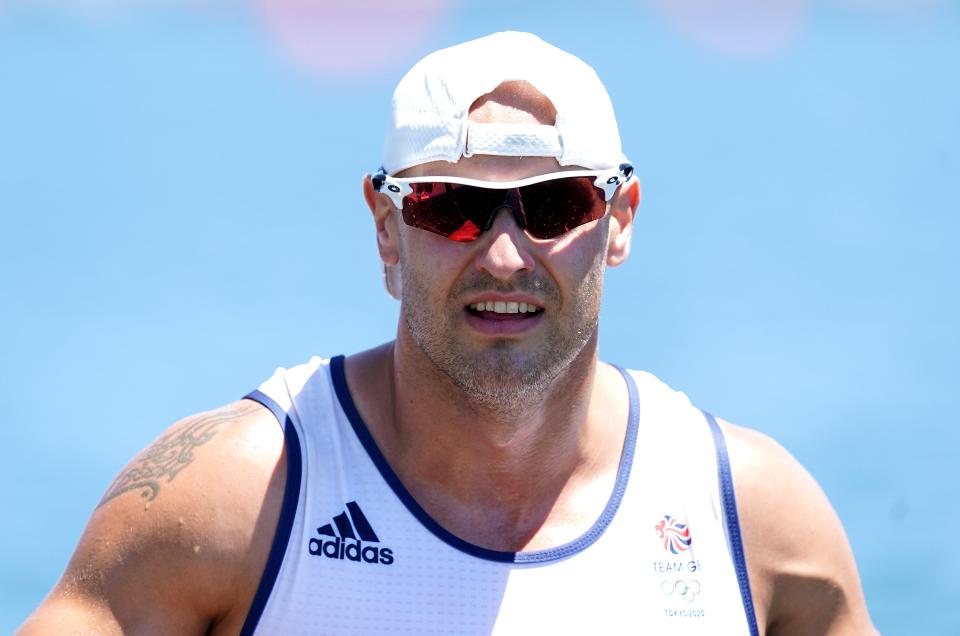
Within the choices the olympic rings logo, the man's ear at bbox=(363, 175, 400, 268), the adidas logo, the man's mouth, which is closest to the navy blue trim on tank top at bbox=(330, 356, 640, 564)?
the adidas logo

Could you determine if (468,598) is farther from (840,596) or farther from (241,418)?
(840,596)

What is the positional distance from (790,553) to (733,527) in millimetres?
214

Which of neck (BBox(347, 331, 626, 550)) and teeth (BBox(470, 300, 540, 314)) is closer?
teeth (BBox(470, 300, 540, 314))

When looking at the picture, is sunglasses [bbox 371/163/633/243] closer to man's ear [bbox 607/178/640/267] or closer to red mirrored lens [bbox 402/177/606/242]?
red mirrored lens [bbox 402/177/606/242]

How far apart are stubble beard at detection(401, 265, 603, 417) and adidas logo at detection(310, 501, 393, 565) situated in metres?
0.49

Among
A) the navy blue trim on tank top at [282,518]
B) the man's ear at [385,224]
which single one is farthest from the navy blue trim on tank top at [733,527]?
the navy blue trim on tank top at [282,518]

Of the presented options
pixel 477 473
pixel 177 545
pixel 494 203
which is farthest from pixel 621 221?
pixel 177 545

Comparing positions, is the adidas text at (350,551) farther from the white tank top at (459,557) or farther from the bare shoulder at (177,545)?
the bare shoulder at (177,545)

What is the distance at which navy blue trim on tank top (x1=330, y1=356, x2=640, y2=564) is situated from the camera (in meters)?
4.52

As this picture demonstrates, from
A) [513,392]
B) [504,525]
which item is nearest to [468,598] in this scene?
[504,525]

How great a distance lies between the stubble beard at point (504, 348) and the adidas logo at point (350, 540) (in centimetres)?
49

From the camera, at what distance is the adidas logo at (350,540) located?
4.38 metres

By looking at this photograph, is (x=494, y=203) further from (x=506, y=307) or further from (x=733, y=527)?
(x=733, y=527)

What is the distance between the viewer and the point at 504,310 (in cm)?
439
